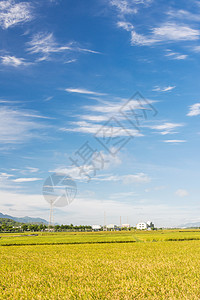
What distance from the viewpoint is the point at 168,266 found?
18031mm

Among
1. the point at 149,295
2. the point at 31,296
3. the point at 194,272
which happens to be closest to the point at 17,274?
the point at 31,296

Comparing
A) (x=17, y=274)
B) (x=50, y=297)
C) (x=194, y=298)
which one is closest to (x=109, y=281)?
(x=50, y=297)

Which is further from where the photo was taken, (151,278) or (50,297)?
(151,278)

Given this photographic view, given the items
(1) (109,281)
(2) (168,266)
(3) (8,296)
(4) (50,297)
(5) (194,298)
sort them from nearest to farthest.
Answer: (5) (194,298)
(4) (50,297)
(3) (8,296)
(1) (109,281)
(2) (168,266)

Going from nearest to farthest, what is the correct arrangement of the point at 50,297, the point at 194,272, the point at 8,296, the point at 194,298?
the point at 194,298 → the point at 50,297 → the point at 8,296 → the point at 194,272

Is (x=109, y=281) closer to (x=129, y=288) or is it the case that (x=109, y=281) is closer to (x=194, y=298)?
(x=129, y=288)

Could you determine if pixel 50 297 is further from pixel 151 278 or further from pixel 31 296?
pixel 151 278

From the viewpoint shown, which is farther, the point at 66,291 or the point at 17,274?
the point at 17,274

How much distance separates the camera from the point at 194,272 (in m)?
15.3

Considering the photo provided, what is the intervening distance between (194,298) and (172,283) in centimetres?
245

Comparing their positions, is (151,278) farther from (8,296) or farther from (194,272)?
(8,296)

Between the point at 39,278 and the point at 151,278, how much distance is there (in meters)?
5.76

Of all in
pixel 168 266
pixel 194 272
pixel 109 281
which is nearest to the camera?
pixel 109 281

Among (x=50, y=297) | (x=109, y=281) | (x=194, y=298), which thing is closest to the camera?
(x=194, y=298)
